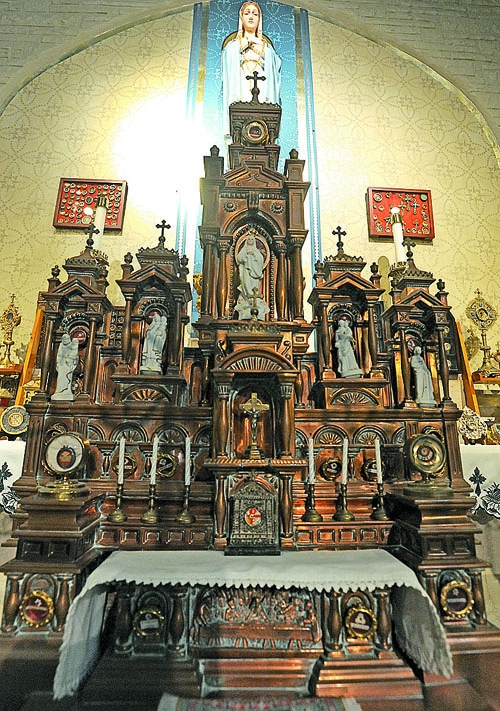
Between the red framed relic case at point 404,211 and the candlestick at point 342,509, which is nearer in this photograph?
the candlestick at point 342,509

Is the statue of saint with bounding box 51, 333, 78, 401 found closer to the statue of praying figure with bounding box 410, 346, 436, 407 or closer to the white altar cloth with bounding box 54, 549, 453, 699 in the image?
the white altar cloth with bounding box 54, 549, 453, 699

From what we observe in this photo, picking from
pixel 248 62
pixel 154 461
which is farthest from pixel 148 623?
pixel 248 62

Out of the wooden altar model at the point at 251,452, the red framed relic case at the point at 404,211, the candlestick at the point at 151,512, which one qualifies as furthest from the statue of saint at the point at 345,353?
the red framed relic case at the point at 404,211

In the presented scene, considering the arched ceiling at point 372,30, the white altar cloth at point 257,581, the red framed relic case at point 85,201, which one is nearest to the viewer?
the white altar cloth at point 257,581

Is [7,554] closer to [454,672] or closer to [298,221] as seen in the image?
[454,672]

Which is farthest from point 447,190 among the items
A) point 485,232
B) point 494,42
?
point 494,42

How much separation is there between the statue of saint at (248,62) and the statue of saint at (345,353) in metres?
3.26

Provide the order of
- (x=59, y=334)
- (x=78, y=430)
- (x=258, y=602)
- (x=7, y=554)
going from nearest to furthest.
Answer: (x=258, y=602) → (x=78, y=430) → (x=7, y=554) → (x=59, y=334)

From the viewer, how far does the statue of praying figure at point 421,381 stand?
10.9 ft

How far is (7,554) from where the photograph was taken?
321cm

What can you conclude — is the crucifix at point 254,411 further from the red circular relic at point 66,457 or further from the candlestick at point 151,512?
the red circular relic at point 66,457

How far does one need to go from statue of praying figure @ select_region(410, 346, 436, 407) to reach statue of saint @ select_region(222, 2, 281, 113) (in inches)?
143

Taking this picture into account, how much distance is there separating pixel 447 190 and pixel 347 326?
10.3ft

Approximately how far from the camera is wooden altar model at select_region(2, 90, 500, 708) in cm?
220
